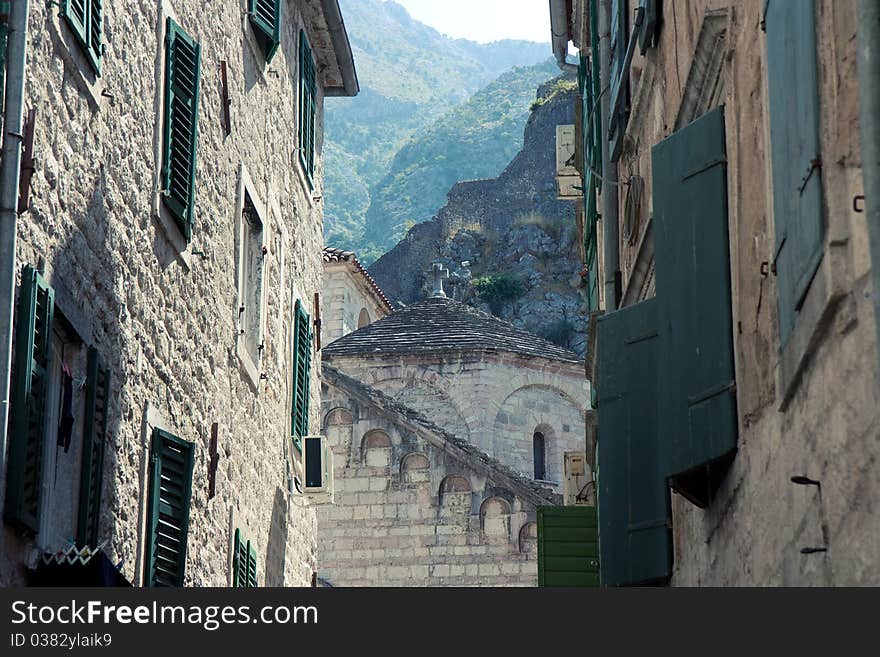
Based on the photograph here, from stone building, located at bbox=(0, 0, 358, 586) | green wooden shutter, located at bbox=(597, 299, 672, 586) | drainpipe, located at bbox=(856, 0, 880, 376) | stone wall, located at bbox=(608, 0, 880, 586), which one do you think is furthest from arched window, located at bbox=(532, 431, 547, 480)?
drainpipe, located at bbox=(856, 0, 880, 376)

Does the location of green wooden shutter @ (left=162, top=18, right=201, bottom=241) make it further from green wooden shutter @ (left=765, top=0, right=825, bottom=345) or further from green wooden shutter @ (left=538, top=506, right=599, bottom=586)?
green wooden shutter @ (left=765, top=0, right=825, bottom=345)

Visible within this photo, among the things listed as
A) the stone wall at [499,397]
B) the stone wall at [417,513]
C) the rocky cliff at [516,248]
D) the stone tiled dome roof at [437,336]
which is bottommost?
the stone wall at [417,513]

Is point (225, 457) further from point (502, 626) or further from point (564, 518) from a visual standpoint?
point (502, 626)

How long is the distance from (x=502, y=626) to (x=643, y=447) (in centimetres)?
413

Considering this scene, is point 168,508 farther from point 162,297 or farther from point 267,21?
point 267,21

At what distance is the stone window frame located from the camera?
41.4 feet

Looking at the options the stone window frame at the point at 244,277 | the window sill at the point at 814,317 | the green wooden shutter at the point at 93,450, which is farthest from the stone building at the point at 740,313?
the stone window frame at the point at 244,277

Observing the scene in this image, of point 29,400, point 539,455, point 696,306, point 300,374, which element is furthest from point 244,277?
point 539,455

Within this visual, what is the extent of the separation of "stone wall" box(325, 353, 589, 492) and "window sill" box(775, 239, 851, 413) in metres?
28.2

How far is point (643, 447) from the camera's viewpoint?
9.04m

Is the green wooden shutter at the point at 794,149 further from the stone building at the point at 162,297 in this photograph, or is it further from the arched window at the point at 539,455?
the arched window at the point at 539,455

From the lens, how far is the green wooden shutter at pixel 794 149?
5.54 m

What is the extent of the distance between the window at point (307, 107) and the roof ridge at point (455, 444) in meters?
7.53

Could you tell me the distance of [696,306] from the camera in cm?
781
